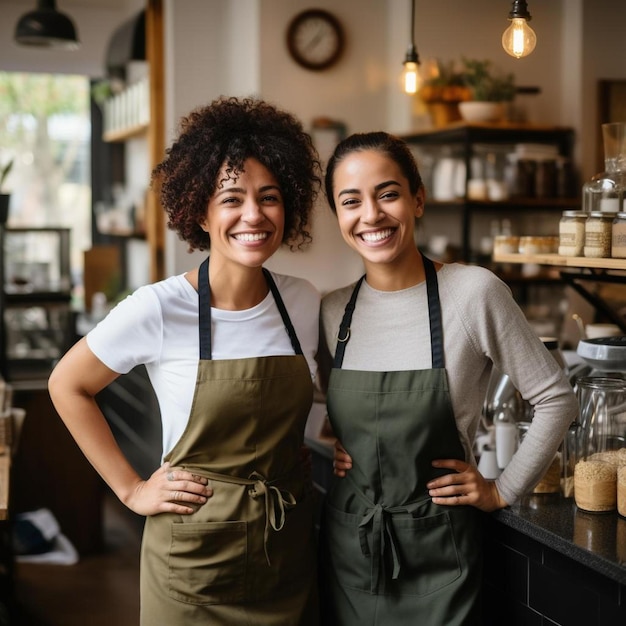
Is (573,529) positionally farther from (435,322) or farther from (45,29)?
(45,29)

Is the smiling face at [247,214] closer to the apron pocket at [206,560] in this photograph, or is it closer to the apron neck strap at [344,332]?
the apron neck strap at [344,332]

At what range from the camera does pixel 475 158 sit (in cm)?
506

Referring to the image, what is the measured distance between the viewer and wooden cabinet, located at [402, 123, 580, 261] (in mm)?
4984

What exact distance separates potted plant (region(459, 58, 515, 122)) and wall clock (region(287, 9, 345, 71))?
756 millimetres

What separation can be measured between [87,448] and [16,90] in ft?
20.4

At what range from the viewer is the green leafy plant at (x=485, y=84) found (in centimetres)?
497

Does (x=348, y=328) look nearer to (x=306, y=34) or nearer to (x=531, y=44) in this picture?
(x=531, y=44)

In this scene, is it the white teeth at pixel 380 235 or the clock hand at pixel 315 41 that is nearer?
the white teeth at pixel 380 235

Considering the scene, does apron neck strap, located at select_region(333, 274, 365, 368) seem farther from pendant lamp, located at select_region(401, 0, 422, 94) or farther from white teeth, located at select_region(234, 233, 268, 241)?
pendant lamp, located at select_region(401, 0, 422, 94)

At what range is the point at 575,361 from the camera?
2805 millimetres

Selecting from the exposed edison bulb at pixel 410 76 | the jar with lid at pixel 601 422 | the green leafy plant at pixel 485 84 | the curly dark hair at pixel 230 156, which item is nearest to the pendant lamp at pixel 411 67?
the exposed edison bulb at pixel 410 76

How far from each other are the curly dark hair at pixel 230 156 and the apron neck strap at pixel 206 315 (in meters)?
0.13

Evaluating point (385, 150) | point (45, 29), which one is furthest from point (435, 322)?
point (45, 29)

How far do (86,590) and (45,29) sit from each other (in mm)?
3087
